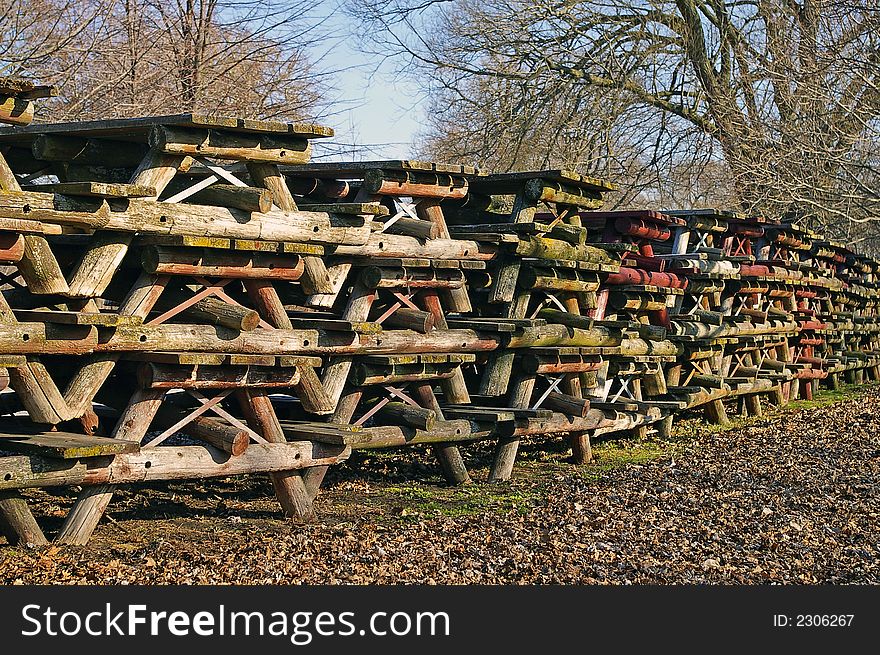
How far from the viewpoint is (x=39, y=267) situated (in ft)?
26.1

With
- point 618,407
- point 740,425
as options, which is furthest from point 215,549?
point 740,425

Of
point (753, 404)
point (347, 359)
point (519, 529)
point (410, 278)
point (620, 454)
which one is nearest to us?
point (519, 529)

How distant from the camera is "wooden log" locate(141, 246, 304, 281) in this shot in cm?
862

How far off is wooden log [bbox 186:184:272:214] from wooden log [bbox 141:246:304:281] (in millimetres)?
378

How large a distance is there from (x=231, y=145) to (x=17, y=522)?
10.5 ft

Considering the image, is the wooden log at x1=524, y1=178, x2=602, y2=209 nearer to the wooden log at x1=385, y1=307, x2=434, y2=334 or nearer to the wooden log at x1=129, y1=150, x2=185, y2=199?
the wooden log at x1=385, y1=307, x2=434, y2=334

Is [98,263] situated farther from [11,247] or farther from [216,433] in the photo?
[216,433]

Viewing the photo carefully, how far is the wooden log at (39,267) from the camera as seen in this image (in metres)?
7.89

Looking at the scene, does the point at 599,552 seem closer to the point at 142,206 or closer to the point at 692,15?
the point at 142,206

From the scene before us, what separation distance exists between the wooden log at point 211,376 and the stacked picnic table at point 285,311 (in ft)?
0.06

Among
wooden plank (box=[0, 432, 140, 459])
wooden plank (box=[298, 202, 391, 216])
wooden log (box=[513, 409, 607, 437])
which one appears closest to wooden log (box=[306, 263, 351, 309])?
wooden plank (box=[298, 202, 391, 216])

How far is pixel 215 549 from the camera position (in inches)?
333

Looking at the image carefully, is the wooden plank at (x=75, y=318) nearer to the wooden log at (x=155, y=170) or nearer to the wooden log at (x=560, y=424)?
the wooden log at (x=155, y=170)

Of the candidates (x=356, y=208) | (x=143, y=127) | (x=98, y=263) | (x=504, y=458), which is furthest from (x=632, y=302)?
(x=98, y=263)
